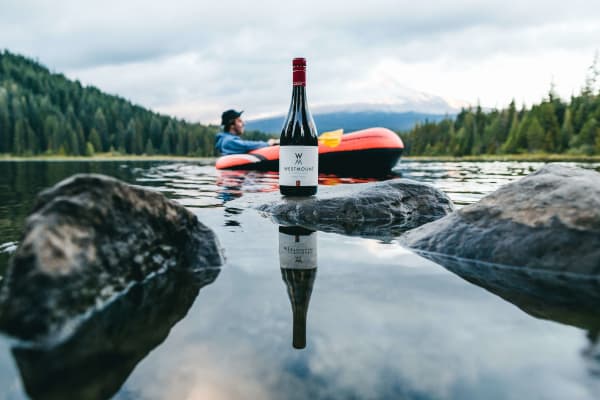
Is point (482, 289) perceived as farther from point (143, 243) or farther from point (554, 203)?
point (143, 243)

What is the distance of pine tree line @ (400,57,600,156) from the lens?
74500 millimetres

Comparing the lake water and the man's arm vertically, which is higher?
the man's arm

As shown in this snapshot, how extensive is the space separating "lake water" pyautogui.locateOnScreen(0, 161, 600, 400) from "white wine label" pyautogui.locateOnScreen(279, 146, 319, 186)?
224 centimetres

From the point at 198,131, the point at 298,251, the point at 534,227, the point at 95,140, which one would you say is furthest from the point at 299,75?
the point at 198,131

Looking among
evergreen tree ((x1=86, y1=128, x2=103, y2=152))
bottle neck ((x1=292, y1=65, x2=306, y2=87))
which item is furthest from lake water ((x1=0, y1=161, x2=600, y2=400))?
evergreen tree ((x1=86, y1=128, x2=103, y2=152))

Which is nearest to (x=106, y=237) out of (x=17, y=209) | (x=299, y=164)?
(x=299, y=164)

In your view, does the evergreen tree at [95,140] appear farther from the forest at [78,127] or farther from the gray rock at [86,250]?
the gray rock at [86,250]

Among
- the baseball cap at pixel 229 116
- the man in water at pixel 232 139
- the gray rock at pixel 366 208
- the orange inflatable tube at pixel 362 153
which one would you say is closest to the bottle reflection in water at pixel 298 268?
the gray rock at pixel 366 208

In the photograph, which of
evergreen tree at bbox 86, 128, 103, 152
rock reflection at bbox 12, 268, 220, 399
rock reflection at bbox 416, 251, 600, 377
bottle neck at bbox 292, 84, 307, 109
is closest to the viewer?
rock reflection at bbox 12, 268, 220, 399

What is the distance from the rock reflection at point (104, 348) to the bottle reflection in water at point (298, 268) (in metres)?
0.56

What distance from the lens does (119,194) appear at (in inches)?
94.0

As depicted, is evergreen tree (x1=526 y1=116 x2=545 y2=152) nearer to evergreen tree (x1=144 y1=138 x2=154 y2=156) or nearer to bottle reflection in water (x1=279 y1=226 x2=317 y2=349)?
evergreen tree (x1=144 y1=138 x2=154 y2=156)

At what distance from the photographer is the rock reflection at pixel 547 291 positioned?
197 cm

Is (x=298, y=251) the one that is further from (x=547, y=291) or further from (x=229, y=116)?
(x=229, y=116)
